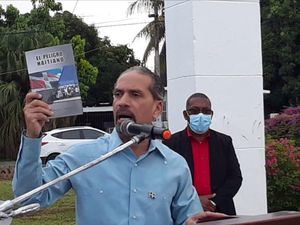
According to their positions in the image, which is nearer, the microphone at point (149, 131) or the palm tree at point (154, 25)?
the microphone at point (149, 131)

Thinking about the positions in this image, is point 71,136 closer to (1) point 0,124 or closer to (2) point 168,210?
(1) point 0,124

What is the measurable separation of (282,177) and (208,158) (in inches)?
159

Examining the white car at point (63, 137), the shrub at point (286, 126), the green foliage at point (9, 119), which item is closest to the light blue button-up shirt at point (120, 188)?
the shrub at point (286, 126)

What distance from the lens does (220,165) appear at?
16.8ft

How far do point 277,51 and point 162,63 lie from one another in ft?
17.4

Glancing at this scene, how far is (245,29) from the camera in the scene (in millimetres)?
7148

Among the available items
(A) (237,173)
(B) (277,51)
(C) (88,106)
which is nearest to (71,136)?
(B) (277,51)

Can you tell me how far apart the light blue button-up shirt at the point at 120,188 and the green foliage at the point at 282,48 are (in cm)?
2859

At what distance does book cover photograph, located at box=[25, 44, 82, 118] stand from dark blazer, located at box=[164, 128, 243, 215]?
8.17 ft

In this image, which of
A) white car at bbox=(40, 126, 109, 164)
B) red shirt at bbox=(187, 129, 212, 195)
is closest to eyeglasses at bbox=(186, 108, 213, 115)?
red shirt at bbox=(187, 129, 212, 195)

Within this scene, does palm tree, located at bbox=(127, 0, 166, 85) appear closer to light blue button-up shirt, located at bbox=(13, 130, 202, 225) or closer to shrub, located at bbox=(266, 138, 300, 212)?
shrub, located at bbox=(266, 138, 300, 212)

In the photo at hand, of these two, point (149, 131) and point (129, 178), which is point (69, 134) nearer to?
point (129, 178)

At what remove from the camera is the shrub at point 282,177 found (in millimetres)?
8820

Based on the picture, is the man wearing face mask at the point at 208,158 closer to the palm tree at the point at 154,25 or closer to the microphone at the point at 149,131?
the microphone at the point at 149,131
